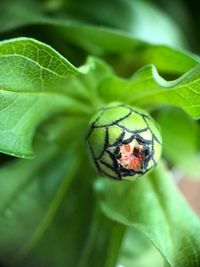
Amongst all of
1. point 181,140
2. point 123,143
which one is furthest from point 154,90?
point 181,140

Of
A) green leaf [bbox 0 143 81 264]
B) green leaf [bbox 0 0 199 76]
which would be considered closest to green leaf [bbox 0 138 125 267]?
green leaf [bbox 0 143 81 264]

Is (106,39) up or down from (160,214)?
up

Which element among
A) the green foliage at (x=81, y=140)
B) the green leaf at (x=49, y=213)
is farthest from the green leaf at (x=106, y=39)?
the green leaf at (x=49, y=213)

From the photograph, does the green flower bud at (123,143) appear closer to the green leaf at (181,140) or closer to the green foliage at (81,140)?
the green foliage at (81,140)

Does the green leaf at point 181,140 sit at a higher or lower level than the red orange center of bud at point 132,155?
lower

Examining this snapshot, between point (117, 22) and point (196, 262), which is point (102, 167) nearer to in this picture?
point (196, 262)

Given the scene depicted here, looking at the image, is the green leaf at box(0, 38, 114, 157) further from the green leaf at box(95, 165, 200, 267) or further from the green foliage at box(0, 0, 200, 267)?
the green leaf at box(95, 165, 200, 267)

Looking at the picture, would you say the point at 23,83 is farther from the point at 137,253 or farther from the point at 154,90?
the point at 137,253
